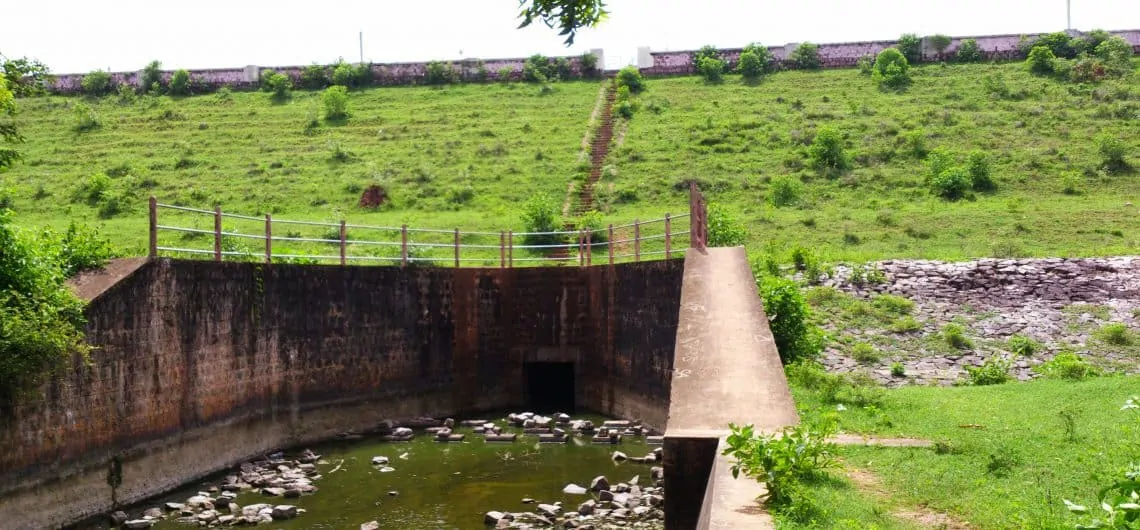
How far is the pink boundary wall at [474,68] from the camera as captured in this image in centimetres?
5294

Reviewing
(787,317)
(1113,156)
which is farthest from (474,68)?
(787,317)

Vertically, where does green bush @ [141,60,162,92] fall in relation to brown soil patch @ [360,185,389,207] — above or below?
above

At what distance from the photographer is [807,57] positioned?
53.1 m

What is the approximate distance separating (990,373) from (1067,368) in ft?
3.41

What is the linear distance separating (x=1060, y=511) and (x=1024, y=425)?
3910mm

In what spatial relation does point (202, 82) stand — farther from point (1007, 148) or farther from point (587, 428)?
point (587, 428)

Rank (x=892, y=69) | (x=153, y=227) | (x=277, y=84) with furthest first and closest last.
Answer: (x=277, y=84), (x=892, y=69), (x=153, y=227)

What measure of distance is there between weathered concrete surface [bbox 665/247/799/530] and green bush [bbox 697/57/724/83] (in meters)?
38.0

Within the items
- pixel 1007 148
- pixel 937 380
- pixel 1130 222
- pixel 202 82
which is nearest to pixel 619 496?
pixel 937 380

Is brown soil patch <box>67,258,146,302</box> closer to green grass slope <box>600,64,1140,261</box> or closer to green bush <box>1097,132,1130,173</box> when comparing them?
green grass slope <box>600,64,1140,261</box>

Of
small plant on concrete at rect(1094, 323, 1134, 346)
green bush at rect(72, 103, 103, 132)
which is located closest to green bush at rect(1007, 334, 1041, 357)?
small plant on concrete at rect(1094, 323, 1134, 346)

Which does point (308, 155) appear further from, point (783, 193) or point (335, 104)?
point (783, 193)

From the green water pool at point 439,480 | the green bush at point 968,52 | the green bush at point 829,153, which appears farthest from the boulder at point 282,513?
the green bush at point 968,52

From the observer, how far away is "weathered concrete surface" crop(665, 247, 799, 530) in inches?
343
